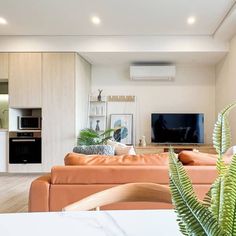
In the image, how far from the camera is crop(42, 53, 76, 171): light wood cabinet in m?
5.35

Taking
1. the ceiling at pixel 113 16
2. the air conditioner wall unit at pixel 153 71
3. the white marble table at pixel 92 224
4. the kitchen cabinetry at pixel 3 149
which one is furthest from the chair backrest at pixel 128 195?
the air conditioner wall unit at pixel 153 71

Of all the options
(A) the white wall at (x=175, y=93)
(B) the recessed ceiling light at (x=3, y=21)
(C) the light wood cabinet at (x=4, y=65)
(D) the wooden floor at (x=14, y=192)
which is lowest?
(D) the wooden floor at (x=14, y=192)

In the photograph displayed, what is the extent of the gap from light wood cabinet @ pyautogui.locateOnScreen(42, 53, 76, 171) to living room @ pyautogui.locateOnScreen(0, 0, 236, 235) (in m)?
0.02

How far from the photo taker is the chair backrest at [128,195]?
3.58ft

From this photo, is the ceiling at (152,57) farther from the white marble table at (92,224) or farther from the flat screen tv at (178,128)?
the white marble table at (92,224)

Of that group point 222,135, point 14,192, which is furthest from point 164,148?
point 222,135

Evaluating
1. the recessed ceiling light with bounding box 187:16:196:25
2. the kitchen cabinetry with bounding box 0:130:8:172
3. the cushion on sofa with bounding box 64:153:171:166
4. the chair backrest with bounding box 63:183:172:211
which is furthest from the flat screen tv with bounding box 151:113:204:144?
the chair backrest with bounding box 63:183:172:211

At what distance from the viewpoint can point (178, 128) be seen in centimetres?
607

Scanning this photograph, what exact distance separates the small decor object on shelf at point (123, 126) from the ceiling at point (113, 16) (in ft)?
6.86

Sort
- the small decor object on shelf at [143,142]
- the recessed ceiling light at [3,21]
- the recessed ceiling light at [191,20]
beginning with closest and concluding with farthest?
the recessed ceiling light at [191,20] → the recessed ceiling light at [3,21] → the small decor object on shelf at [143,142]

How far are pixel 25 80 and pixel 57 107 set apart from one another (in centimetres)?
87

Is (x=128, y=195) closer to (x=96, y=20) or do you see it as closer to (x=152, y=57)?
(x=96, y=20)

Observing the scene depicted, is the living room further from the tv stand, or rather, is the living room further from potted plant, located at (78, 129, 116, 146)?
potted plant, located at (78, 129, 116, 146)

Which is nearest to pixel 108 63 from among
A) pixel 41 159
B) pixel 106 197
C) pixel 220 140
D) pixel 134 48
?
pixel 134 48
